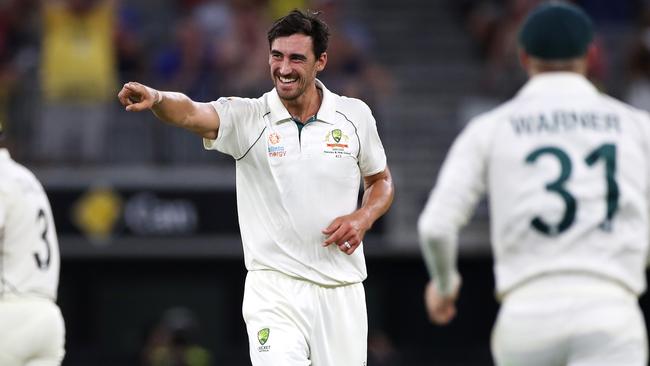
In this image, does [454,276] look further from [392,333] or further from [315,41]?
[392,333]

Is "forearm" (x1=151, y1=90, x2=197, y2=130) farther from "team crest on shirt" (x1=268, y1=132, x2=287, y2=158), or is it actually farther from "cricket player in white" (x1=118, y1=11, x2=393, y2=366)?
"team crest on shirt" (x1=268, y1=132, x2=287, y2=158)

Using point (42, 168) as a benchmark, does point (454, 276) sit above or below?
above

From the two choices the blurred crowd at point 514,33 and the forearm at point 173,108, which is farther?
the blurred crowd at point 514,33

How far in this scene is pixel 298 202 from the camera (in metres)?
8.59

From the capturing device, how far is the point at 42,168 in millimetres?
16734

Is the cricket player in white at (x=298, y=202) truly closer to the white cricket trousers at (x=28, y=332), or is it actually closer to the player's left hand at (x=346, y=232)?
the player's left hand at (x=346, y=232)

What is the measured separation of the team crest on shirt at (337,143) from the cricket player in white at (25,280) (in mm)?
1902

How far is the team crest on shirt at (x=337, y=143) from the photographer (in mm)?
8672

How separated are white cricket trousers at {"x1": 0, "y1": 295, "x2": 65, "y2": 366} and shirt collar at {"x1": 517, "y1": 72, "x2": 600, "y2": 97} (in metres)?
3.75

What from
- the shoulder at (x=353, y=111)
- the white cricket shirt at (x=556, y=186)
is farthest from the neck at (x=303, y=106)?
the white cricket shirt at (x=556, y=186)

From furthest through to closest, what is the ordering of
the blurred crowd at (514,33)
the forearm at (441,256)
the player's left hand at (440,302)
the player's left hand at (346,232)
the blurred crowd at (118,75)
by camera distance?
the blurred crowd at (514,33), the blurred crowd at (118,75), the player's left hand at (346,232), the player's left hand at (440,302), the forearm at (441,256)

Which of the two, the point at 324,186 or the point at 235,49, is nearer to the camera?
the point at 324,186

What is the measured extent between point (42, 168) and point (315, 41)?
8.61m

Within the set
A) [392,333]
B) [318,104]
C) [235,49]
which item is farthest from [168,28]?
[318,104]
